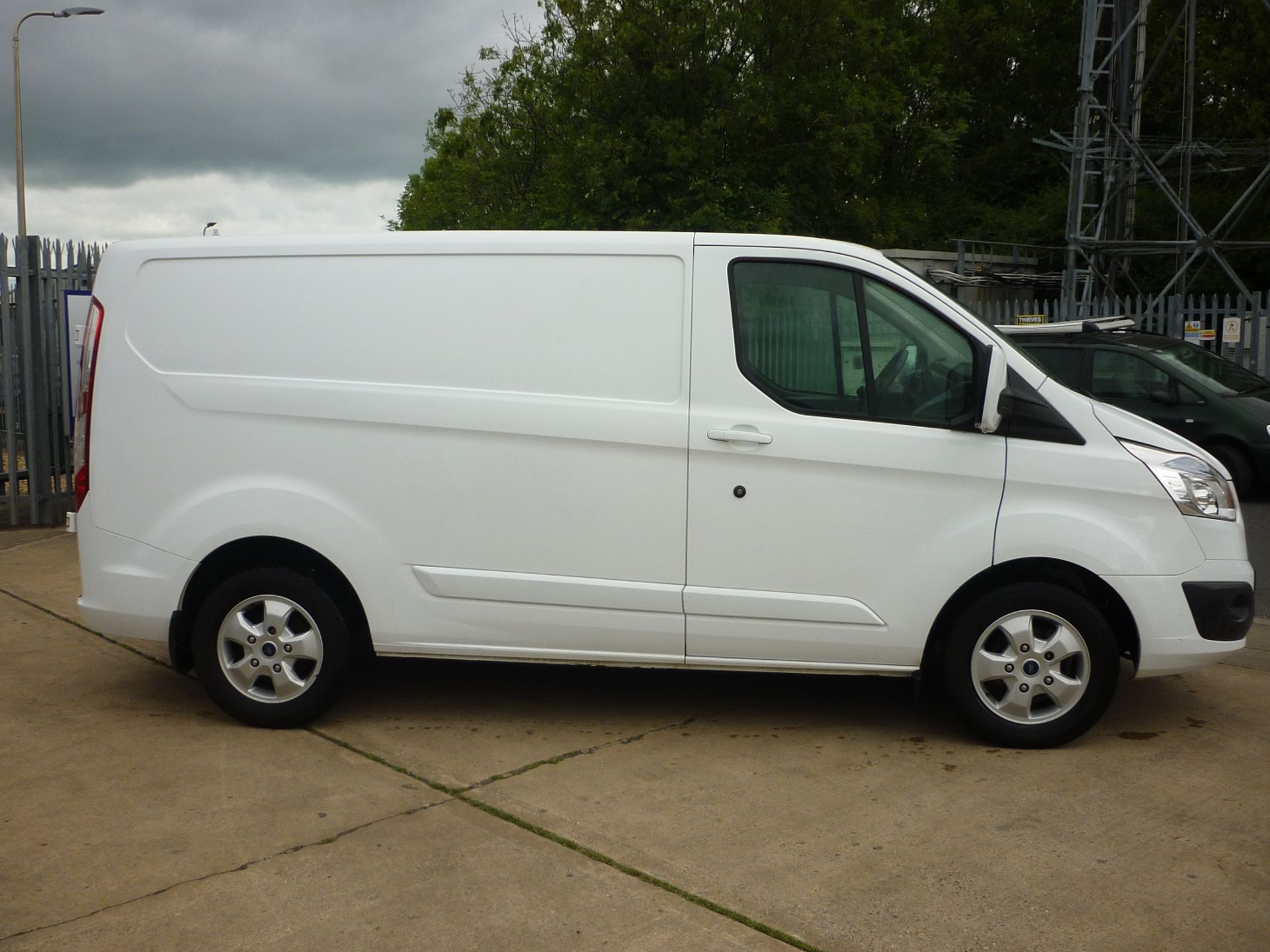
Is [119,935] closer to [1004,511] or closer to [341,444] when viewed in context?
[341,444]

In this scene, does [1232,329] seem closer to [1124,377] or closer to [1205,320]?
[1205,320]

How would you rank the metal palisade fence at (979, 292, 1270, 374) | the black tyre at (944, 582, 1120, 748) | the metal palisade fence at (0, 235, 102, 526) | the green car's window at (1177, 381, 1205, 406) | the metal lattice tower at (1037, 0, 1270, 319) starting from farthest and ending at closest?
the metal lattice tower at (1037, 0, 1270, 319), the metal palisade fence at (979, 292, 1270, 374), the green car's window at (1177, 381, 1205, 406), the metal palisade fence at (0, 235, 102, 526), the black tyre at (944, 582, 1120, 748)

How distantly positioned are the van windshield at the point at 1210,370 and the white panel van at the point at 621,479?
25.3 feet

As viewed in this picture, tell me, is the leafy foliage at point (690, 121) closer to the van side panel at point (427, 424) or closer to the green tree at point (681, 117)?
the green tree at point (681, 117)

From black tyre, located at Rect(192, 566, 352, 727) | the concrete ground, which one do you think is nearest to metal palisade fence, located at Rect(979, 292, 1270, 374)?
the concrete ground

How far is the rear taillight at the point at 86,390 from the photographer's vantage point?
5234 mm

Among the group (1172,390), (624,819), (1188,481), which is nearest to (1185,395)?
(1172,390)

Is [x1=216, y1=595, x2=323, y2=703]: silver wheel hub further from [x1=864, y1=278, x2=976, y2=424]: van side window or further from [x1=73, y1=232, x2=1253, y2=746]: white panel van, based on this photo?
[x1=864, y1=278, x2=976, y2=424]: van side window

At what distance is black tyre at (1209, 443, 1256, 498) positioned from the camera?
11.8m

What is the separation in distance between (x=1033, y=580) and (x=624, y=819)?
193 centimetres

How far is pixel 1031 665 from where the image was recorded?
16.0ft

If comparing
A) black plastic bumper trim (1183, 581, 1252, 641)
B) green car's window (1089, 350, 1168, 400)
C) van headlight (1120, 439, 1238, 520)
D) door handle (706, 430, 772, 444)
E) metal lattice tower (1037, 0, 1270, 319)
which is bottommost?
black plastic bumper trim (1183, 581, 1252, 641)

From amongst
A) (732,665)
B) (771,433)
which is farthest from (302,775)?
(771,433)

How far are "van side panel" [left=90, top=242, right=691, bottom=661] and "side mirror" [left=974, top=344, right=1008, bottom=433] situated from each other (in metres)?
1.15
